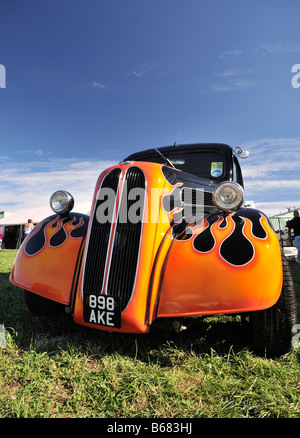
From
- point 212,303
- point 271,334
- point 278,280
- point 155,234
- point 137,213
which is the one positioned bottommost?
point 271,334

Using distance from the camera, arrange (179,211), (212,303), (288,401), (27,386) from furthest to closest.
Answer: (179,211)
(212,303)
(27,386)
(288,401)

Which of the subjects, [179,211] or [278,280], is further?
[179,211]

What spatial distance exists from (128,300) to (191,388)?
2.02 ft

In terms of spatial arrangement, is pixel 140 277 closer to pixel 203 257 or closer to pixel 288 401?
pixel 203 257

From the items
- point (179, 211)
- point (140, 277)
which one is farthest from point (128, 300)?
point (179, 211)

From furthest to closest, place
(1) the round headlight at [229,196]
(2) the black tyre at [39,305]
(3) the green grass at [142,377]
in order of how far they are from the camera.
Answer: (2) the black tyre at [39,305] < (1) the round headlight at [229,196] < (3) the green grass at [142,377]

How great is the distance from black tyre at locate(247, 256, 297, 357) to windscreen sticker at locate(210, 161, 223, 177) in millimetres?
1816

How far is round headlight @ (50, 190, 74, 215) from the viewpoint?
8.51 feet

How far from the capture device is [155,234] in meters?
1.91

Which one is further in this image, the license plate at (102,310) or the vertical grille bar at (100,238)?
the vertical grille bar at (100,238)

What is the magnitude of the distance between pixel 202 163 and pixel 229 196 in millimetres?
1493

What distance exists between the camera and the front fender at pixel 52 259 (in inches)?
82.1

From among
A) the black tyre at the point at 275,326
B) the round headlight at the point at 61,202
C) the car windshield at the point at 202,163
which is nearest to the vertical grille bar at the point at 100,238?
the round headlight at the point at 61,202

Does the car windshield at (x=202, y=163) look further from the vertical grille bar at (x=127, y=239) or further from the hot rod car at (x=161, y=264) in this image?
the vertical grille bar at (x=127, y=239)
